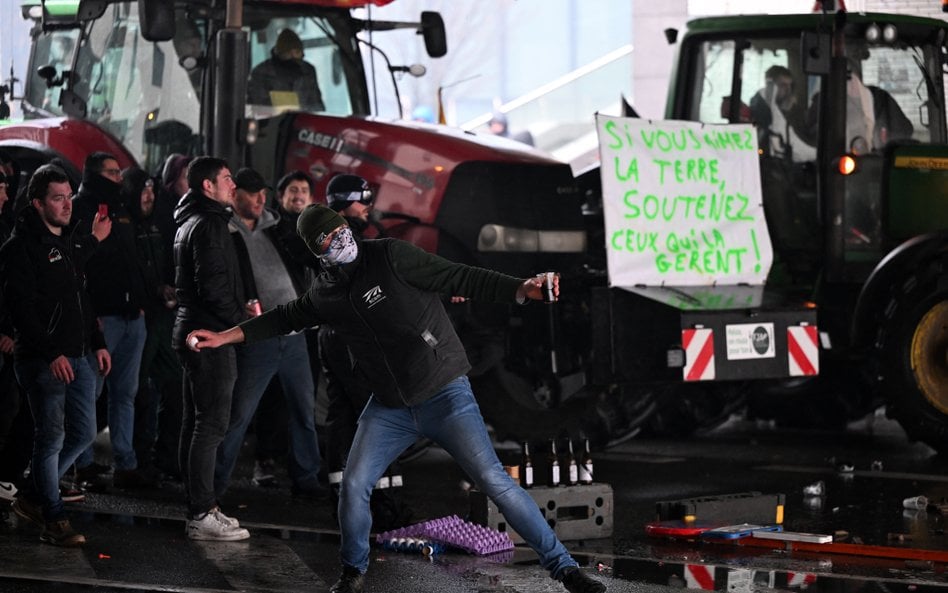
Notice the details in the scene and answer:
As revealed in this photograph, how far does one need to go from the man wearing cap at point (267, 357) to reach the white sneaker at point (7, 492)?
110cm

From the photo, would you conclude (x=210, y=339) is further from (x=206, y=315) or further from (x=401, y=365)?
(x=206, y=315)

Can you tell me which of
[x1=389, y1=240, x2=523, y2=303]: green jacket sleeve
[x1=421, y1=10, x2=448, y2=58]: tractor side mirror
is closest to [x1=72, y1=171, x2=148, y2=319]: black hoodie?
[x1=421, y1=10, x2=448, y2=58]: tractor side mirror

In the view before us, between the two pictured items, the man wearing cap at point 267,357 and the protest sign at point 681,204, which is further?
the protest sign at point 681,204

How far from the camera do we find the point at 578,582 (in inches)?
284

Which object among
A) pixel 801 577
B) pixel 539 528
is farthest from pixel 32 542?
pixel 801 577

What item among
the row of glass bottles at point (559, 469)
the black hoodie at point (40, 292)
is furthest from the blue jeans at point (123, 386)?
the row of glass bottles at point (559, 469)

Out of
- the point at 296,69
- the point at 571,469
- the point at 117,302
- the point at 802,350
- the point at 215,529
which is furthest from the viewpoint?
the point at 296,69

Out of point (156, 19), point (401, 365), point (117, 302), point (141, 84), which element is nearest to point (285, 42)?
point (141, 84)

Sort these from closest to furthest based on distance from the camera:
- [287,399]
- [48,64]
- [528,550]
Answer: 1. [528,550]
2. [287,399]
3. [48,64]

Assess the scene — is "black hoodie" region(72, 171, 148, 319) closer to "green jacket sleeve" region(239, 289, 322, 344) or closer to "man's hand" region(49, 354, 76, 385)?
"man's hand" region(49, 354, 76, 385)

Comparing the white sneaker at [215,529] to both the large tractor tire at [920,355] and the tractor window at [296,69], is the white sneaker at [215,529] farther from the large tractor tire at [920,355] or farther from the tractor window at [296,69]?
the large tractor tire at [920,355]

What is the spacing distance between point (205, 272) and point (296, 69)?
339 centimetres

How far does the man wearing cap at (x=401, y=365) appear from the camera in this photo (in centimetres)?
738

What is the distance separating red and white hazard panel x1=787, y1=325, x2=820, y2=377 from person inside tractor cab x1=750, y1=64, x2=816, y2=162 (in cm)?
184
